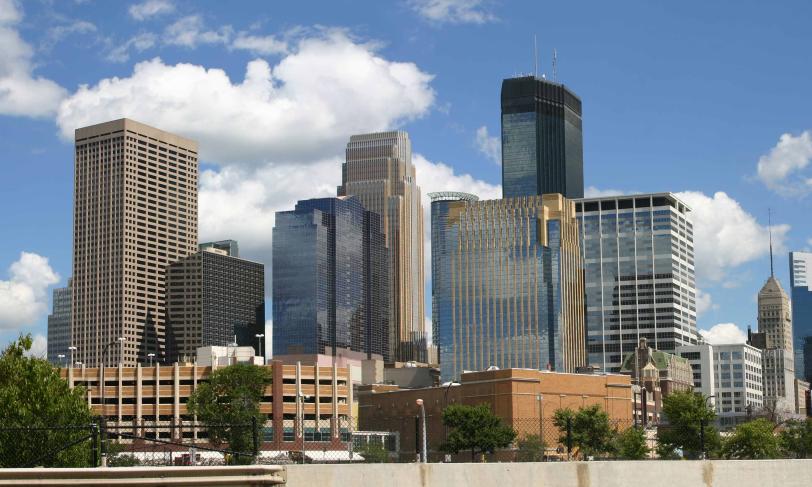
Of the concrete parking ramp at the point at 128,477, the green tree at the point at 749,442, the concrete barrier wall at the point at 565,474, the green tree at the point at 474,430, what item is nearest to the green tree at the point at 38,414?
the concrete parking ramp at the point at 128,477

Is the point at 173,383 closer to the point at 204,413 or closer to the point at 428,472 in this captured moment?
the point at 204,413

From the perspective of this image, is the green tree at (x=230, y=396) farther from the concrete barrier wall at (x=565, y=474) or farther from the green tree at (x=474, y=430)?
the concrete barrier wall at (x=565, y=474)

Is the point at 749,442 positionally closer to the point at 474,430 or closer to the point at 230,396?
the point at 474,430

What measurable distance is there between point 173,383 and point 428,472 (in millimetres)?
134105

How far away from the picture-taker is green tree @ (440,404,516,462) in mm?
109000

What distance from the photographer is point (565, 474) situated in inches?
1038

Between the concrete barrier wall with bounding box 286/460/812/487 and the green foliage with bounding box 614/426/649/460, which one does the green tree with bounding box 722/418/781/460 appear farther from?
the concrete barrier wall with bounding box 286/460/812/487

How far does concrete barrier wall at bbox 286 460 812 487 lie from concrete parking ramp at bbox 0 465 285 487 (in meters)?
1.50

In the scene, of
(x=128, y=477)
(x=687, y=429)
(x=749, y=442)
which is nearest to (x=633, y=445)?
(x=687, y=429)

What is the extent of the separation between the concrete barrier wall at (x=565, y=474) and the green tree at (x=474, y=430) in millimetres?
79878

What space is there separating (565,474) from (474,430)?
278 ft

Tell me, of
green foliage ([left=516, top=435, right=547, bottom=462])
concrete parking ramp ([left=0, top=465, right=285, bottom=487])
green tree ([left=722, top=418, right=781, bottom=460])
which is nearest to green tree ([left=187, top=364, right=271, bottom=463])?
green foliage ([left=516, top=435, right=547, bottom=462])

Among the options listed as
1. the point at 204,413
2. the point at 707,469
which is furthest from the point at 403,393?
the point at 707,469

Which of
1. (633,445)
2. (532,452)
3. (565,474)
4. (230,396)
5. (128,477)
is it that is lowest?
(633,445)
